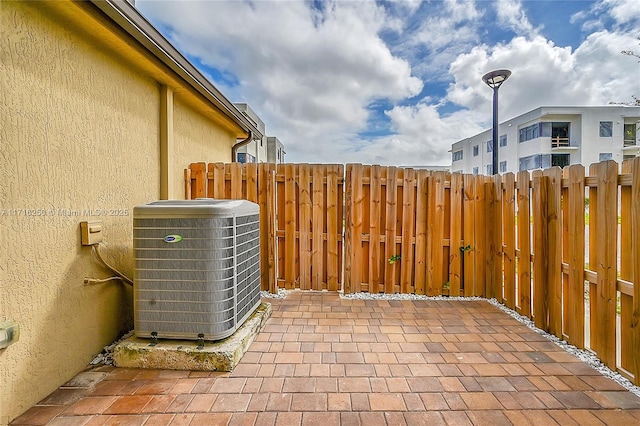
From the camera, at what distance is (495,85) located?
4785 millimetres

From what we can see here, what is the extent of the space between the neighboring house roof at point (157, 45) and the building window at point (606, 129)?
95.2ft

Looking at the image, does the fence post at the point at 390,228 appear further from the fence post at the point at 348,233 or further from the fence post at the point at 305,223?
the fence post at the point at 305,223

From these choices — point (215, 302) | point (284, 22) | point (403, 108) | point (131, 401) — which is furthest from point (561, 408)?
point (403, 108)

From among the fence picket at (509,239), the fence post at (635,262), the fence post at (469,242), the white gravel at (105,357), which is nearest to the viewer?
the fence post at (635,262)

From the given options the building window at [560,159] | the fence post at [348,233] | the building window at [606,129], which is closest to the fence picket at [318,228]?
the fence post at [348,233]

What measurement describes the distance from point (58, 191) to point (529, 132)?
2907 cm

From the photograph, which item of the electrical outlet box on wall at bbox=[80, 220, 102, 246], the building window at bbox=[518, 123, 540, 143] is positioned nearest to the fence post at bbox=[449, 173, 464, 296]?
the electrical outlet box on wall at bbox=[80, 220, 102, 246]

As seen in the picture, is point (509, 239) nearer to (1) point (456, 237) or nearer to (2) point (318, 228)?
(1) point (456, 237)

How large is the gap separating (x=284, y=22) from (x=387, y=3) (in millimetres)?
2012

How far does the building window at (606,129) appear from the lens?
22.2 meters

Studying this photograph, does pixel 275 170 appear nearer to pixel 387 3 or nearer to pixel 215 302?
pixel 215 302

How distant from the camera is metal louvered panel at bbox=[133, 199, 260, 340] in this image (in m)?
2.46

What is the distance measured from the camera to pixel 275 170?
432cm

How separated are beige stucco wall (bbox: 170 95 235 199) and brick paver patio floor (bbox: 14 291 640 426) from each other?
227 cm
